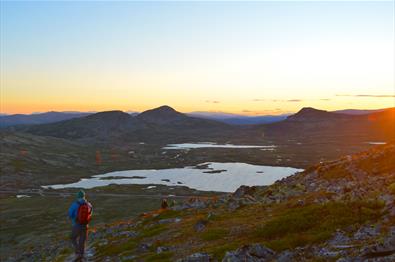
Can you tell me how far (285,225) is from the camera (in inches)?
884

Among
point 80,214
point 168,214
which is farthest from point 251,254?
point 168,214

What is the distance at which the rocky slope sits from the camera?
60.4 feet

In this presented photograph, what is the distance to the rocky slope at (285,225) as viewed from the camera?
18.4m


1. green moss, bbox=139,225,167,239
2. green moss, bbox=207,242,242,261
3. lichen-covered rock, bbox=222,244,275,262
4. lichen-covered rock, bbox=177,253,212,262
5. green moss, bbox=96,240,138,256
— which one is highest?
lichen-covered rock, bbox=222,244,275,262

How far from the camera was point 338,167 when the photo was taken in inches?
1580

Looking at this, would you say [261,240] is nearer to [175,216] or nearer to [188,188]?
[175,216]

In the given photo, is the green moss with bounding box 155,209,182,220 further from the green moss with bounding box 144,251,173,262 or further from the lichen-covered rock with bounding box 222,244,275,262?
the lichen-covered rock with bounding box 222,244,275,262

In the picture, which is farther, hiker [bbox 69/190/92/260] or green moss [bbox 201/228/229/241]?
green moss [bbox 201/228/229/241]

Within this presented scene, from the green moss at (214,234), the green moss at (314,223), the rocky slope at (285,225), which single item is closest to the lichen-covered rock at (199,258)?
the rocky slope at (285,225)

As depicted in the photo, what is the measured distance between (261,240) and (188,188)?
160061 mm

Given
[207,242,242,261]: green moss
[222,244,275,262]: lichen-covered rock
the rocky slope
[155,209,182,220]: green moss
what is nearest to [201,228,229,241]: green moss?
the rocky slope

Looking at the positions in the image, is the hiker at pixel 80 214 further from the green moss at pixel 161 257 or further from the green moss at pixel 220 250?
the green moss at pixel 220 250

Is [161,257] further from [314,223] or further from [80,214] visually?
[314,223]

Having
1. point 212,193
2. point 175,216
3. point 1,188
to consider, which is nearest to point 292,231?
point 175,216
